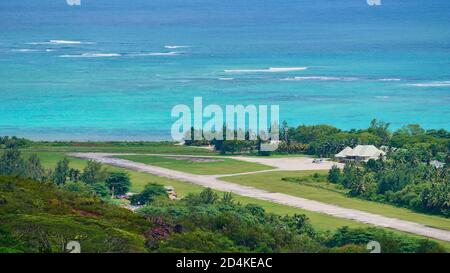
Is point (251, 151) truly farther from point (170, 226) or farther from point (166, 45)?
point (166, 45)

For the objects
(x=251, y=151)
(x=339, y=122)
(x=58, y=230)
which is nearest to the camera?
(x=58, y=230)

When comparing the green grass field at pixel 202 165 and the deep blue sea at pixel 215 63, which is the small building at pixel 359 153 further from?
the deep blue sea at pixel 215 63

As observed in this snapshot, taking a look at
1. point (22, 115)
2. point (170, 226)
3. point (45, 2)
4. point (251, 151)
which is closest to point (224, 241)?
point (170, 226)

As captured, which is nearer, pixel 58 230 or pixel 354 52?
pixel 58 230

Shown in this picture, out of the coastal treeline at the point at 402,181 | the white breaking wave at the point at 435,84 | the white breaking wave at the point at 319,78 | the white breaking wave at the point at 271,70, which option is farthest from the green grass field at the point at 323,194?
the white breaking wave at the point at 271,70

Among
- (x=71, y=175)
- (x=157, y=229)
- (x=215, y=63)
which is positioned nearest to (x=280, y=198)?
(x=71, y=175)
